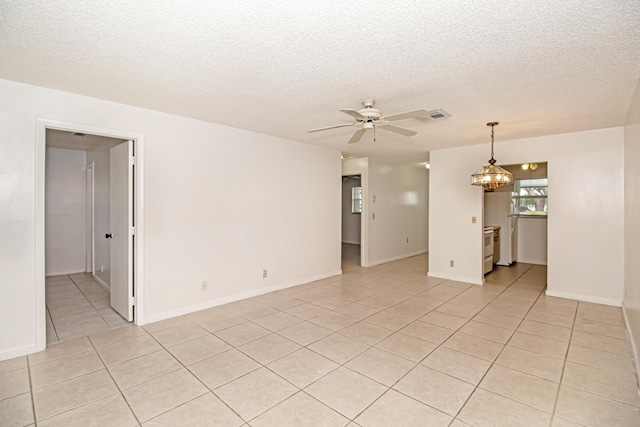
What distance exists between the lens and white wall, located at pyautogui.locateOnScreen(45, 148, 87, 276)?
5.88 m

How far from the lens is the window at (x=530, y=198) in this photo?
22.9ft

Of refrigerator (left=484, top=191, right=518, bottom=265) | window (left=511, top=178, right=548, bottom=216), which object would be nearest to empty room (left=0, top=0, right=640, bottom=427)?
refrigerator (left=484, top=191, right=518, bottom=265)

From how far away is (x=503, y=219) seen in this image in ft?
22.6

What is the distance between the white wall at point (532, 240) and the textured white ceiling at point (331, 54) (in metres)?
4.02

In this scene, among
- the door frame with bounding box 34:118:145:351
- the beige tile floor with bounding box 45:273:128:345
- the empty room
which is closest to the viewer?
the empty room

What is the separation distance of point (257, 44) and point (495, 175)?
3.28m

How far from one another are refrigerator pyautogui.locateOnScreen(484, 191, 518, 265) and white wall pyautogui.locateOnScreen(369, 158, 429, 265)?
1.80 meters

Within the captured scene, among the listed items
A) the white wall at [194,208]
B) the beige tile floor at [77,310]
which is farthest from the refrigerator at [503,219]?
the beige tile floor at [77,310]

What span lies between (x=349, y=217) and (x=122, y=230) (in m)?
7.80

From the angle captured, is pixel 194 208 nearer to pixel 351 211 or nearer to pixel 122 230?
pixel 122 230

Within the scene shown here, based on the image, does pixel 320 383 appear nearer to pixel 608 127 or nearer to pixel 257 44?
pixel 257 44

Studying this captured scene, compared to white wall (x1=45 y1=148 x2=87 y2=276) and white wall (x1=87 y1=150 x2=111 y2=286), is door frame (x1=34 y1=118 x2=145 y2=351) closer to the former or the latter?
white wall (x1=87 y1=150 x2=111 y2=286)

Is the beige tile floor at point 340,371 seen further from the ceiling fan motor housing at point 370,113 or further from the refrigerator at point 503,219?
the refrigerator at point 503,219

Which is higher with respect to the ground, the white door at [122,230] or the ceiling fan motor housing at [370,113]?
the ceiling fan motor housing at [370,113]
